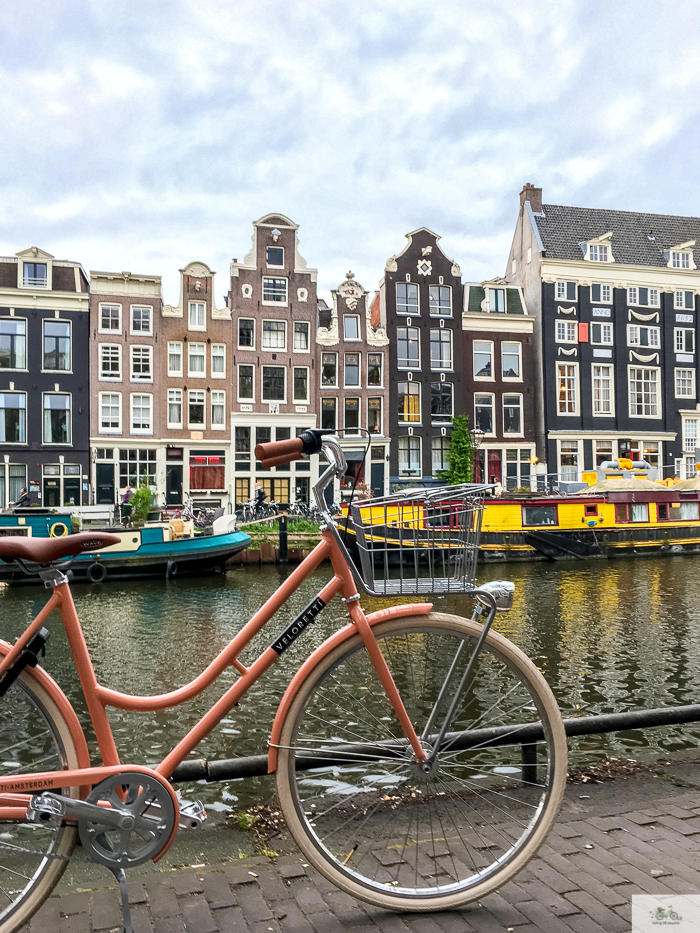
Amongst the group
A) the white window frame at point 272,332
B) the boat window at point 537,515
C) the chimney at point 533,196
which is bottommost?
the boat window at point 537,515

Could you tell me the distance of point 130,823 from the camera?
6.18ft

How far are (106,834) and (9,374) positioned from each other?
26405 millimetres

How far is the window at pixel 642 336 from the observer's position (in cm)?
3183

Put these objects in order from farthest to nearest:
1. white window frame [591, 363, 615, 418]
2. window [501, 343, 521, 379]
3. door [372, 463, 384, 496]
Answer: white window frame [591, 363, 615, 418]
window [501, 343, 521, 379]
door [372, 463, 384, 496]

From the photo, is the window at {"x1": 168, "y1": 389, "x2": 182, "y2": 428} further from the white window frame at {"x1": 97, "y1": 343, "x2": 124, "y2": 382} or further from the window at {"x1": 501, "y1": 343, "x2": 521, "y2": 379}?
the window at {"x1": 501, "y1": 343, "x2": 521, "y2": 379}

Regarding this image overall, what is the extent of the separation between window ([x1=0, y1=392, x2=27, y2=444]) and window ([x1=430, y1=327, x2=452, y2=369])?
1463 centimetres

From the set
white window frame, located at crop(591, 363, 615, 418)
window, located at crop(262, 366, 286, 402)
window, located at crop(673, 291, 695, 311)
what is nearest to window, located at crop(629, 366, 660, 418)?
white window frame, located at crop(591, 363, 615, 418)

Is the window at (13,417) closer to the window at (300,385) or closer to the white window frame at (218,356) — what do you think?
the white window frame at (218,356)

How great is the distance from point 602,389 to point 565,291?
426 centimetres

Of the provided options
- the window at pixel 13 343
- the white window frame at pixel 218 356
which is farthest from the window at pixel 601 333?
the window at pixel 13 343

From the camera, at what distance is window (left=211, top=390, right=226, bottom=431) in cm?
2720

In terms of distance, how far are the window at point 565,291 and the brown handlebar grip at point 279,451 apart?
30.6m

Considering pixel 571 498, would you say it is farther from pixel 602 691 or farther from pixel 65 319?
pixel 65 319

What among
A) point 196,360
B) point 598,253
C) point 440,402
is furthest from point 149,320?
point 598,253
